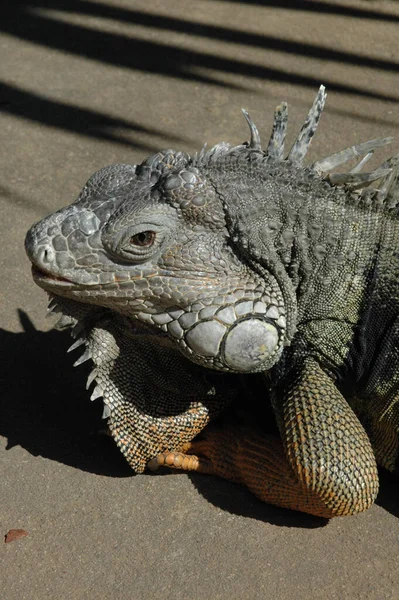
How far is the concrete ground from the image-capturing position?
3.79 m

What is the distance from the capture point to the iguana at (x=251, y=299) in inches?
132

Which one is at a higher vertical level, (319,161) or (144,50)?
(144,50)

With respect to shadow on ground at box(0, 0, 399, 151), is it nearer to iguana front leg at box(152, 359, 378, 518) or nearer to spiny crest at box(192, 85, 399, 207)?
spiny crest at box(192, 85, 399, 207)

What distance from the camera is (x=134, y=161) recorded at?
20.9ft

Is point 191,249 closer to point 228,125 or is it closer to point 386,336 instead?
point 386,336

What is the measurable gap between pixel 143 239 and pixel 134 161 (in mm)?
3176

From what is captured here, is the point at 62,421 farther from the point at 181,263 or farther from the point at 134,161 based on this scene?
the point at 134,161

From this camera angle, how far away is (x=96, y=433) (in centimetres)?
439

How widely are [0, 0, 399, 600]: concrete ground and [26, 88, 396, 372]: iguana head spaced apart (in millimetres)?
1053

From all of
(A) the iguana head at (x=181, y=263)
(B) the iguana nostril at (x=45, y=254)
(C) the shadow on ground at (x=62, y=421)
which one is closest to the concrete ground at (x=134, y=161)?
(C) the shadow on ground at (x=62, y=421)

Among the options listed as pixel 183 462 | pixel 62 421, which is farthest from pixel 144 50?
pixel 183 462

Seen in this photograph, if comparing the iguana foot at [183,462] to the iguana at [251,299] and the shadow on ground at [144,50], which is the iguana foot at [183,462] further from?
the shadow on ground at [144,50]

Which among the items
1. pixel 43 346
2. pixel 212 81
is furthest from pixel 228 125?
pixel 43 346

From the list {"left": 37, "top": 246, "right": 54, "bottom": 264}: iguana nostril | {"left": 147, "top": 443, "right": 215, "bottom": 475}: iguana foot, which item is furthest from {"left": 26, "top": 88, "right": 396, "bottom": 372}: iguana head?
{"left": 147, "top": 443, "right": 215, "bottom": 475}: iguana foot
